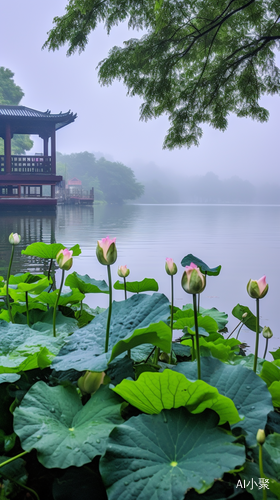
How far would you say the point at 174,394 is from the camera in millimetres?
370

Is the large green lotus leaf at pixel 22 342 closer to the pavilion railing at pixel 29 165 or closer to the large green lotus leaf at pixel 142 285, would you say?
the large green lotus leaf at pixel 142 285

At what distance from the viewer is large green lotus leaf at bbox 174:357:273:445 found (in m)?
0.39

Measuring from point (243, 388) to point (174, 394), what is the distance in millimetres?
112

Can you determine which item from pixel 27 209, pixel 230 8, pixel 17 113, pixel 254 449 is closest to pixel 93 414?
pixel 254 449

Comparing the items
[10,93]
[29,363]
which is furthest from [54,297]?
[10,93]

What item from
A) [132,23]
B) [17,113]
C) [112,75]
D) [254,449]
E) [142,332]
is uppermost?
[17,113]

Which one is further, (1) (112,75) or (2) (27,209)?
(2) (27,209)

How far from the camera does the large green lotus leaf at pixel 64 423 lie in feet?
1.13

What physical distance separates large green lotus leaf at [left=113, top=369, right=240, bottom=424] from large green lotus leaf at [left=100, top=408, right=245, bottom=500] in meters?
0.01

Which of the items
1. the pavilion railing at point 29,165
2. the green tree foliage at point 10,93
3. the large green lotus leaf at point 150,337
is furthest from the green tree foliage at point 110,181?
the large green lotus leaf at point 150,337

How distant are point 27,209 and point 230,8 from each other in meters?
10.2

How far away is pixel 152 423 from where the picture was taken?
365 millimetres

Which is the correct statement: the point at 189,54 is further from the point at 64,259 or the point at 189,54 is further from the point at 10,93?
the point at 10,93

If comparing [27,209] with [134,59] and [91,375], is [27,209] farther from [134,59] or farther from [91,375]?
[91,375]
